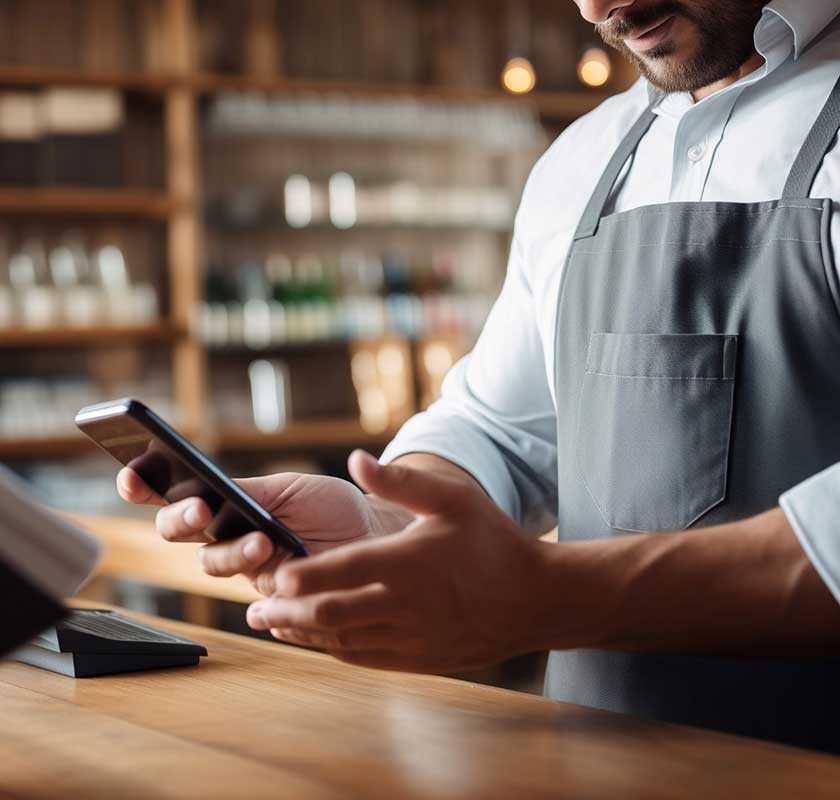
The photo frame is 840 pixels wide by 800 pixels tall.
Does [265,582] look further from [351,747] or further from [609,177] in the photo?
[609,177]

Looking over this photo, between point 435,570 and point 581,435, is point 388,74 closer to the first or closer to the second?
point 581,435

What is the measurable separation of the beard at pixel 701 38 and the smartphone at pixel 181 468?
72 cm

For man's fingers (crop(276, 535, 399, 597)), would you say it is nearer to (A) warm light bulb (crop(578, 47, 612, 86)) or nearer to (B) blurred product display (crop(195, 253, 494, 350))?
(A) warm light bulb (crop(578, 47, 612, 86))

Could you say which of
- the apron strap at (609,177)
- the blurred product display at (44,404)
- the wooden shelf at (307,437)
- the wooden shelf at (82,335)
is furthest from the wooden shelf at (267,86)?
the apron strap at (609,177)

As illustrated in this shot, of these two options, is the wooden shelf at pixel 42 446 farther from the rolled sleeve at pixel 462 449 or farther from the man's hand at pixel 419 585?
the man's hand at pixel 419 585

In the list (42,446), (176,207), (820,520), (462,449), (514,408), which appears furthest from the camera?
(176,207)

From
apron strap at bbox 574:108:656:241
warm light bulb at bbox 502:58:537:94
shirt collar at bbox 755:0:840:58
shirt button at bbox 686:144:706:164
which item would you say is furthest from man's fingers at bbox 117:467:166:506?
warm light bulb at bbox 502:58:537:94

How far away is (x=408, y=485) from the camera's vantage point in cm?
84

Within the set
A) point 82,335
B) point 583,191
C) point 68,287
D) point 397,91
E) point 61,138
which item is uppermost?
point 397,91

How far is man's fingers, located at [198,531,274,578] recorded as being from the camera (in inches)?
40.0

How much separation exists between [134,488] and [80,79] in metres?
3.45

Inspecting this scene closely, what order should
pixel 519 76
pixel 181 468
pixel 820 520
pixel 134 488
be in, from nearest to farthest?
pixel 820 520 → pixel 181 468 → pixel 134 488 → pixel 519 76

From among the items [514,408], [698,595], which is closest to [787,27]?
[514,408]

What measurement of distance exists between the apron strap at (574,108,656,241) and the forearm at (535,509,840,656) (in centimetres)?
58
